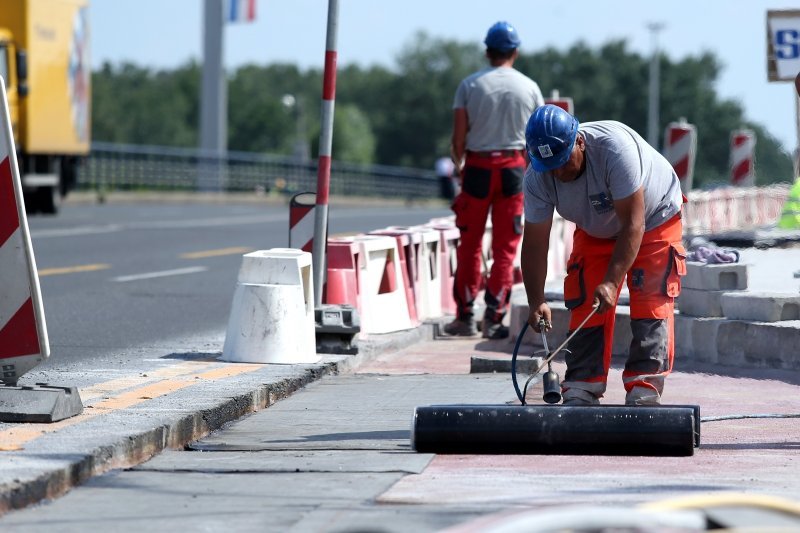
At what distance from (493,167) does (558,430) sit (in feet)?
15.7

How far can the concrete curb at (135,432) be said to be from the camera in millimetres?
5449

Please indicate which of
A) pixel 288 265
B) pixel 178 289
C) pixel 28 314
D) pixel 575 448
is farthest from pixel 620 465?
pixel 178 289

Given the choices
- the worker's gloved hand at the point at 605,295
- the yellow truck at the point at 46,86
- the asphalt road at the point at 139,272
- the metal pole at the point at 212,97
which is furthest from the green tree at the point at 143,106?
the worker's gloved hand at the point at 605,295

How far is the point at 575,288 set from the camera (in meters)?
7.25

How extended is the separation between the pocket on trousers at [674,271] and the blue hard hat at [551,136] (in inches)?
A: 30.2

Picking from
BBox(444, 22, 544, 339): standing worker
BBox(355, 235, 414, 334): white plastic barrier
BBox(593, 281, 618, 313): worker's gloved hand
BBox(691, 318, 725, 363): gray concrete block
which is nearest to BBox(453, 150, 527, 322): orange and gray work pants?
BBox(444, 22, 544, 339): standing worker

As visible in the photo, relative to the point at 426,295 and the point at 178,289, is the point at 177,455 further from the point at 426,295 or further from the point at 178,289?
the point at 178,289

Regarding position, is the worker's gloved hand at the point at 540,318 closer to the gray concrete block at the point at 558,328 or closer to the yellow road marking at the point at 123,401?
the yellow road marking at the point at 123,401

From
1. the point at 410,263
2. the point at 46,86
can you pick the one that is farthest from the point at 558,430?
the point at 46,86

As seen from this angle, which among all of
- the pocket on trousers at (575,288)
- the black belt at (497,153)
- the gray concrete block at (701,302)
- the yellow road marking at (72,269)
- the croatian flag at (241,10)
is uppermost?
the croatian flag at (241,10)

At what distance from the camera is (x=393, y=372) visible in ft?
31.1

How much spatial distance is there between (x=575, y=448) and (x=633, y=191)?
1156mm

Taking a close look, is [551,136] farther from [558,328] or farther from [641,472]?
[558,328]

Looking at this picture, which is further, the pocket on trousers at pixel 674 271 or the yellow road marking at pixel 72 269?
the yellow road marking at pixel 72 269
